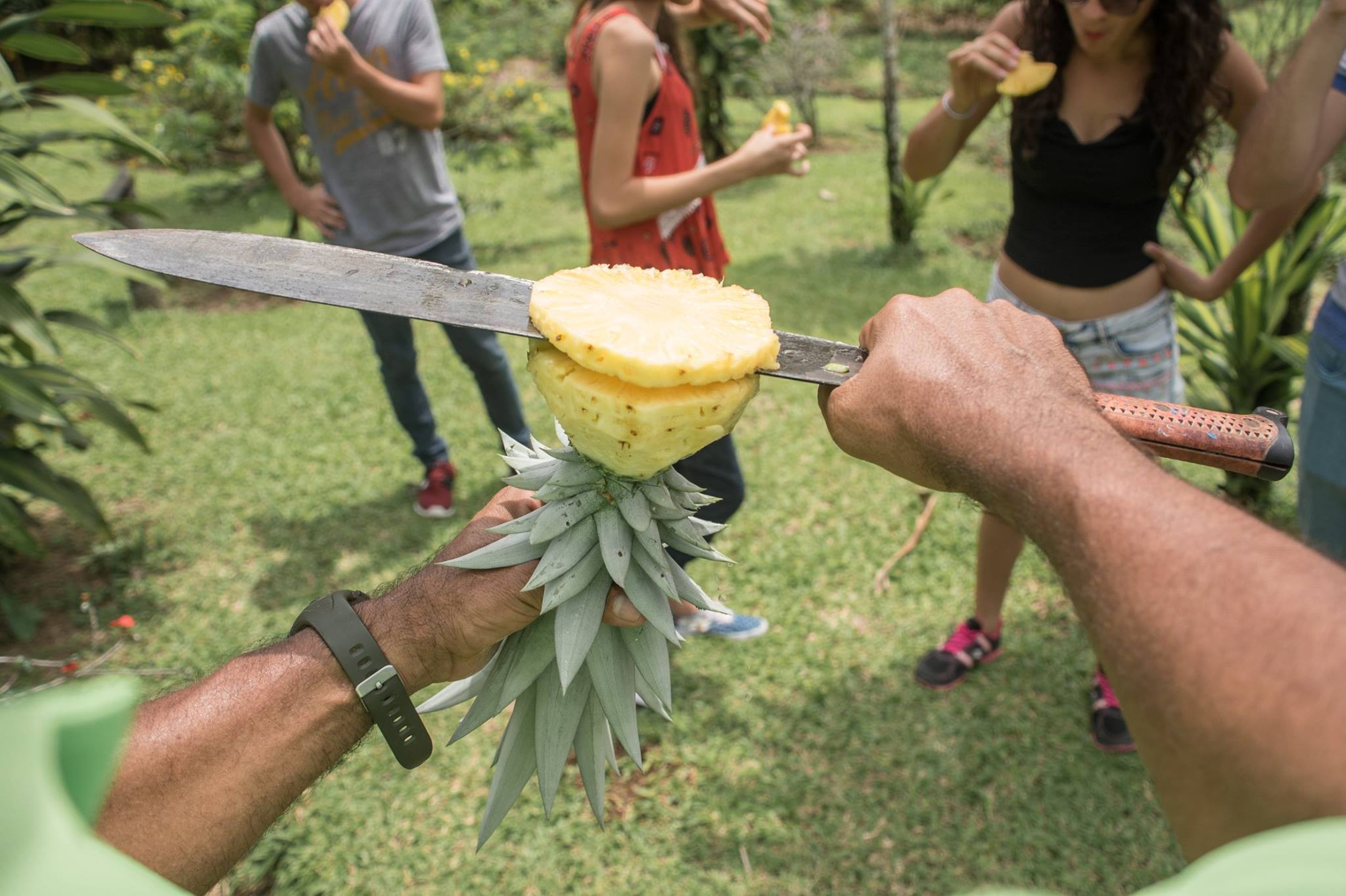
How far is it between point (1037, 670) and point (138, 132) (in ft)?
34.0

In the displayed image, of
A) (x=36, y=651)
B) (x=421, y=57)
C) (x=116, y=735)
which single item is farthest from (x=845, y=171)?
(x=116, y=735)

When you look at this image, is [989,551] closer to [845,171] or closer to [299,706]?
[299,706]

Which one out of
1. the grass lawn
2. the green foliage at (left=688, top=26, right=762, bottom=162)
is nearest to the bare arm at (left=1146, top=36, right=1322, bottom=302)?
the grass lawn

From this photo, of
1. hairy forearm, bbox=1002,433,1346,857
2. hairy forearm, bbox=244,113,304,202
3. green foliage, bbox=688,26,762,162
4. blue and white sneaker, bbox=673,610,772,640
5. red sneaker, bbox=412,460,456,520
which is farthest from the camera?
green foliage, bbox=688,26,762,162

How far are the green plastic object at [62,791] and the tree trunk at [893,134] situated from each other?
23.0 ft

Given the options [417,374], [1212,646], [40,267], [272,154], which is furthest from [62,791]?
[272,154]

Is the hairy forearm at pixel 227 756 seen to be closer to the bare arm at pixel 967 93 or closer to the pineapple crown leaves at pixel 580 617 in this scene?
the pineapple crown leaves at pixel 580 617

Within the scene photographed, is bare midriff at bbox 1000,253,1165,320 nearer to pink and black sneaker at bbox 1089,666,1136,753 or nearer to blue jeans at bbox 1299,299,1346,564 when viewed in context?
blue jeans at bbox 1299,299,1346,564

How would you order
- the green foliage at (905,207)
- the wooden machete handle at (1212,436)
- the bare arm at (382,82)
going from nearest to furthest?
the wooden machete handle at (1212,436)
the bare arm at (382,82)
the green foliage at (905,207)

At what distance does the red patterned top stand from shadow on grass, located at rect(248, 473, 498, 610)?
1742 millimetres

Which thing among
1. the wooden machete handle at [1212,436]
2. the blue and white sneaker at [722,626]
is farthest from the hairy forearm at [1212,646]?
the blue and white sneaker at [722,626]

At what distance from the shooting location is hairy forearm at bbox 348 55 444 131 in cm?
317

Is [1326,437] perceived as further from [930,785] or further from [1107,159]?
[930,785]

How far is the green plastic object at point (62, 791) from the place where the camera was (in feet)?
1.19
